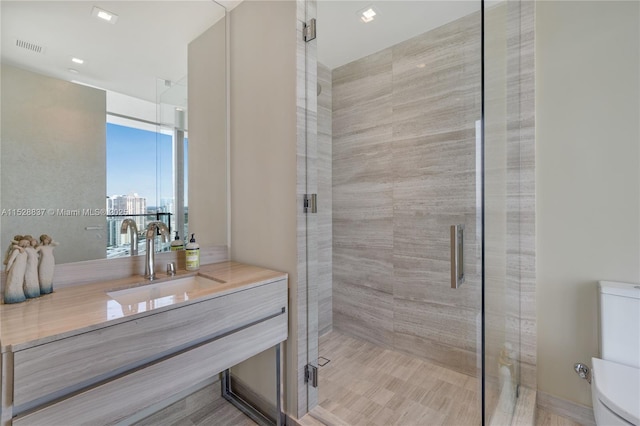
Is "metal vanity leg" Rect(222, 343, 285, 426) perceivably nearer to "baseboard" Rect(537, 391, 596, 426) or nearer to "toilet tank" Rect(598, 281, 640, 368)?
"baseboard" Rect(537, 391, 596, 426)

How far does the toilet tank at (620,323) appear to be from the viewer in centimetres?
133

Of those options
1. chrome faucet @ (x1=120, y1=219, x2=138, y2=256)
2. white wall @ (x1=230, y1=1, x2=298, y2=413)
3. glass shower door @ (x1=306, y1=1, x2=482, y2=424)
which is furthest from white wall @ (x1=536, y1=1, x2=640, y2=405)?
chrome faucet @ (x1=120, y1=219, x2=138, y2=256)

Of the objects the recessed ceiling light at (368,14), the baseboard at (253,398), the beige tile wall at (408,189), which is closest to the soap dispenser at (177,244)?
the baseboard at (253,398)

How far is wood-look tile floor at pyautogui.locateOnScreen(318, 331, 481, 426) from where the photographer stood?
1.57 m

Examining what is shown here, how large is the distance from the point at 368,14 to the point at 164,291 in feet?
6.77

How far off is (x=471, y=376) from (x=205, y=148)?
2.33 meters

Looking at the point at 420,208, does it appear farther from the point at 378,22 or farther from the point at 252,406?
the point at 252,406

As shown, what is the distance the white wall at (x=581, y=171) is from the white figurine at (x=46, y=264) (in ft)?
7.92

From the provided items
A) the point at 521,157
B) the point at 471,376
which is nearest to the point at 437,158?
the point at 521,157

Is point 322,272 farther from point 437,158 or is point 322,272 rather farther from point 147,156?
point 147,156

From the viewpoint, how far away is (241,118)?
1.77 meters

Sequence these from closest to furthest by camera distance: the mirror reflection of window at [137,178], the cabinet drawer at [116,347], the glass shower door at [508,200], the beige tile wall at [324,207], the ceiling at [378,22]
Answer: the cabinet drawer at [116,347]
the glass shower door at [508,200]
the mirror reflection of window at [137,178]
the ceiling at [378,22]
the beige tile wall at [324,207]

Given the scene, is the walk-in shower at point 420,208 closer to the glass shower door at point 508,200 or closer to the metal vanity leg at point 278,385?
the glass shower door at point 508,200

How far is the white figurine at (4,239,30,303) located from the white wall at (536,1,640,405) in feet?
8.03
